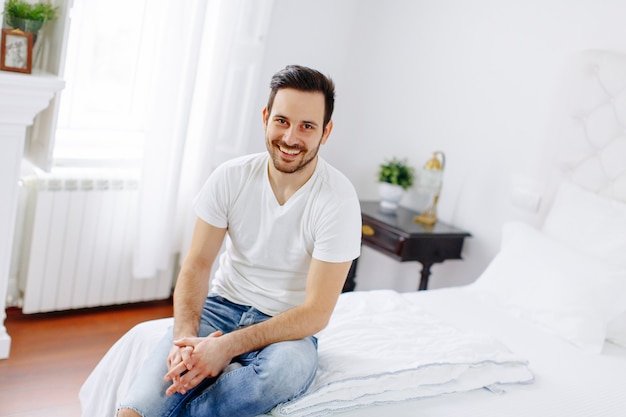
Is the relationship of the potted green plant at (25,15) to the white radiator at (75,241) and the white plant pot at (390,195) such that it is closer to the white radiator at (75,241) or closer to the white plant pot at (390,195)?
the white radiator at (75,241)

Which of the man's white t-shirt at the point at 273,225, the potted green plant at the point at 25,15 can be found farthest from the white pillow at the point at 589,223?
the potted green plant at the point at 25,15

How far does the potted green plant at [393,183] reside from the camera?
11.4 ft

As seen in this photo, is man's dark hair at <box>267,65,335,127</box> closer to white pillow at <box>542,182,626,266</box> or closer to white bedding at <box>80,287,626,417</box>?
→ white bedding at <box>80,287,626,417</box>

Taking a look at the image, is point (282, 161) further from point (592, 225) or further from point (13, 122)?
point (592, 225)

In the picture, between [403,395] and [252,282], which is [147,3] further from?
[403,395]

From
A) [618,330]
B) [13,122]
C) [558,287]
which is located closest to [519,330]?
[558,287]

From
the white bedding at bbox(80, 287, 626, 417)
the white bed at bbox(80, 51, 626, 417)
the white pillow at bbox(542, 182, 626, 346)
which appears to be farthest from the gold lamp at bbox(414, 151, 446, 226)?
the white bedding at bbox(80, 287, 626, 417)

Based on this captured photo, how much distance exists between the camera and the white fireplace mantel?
249cm

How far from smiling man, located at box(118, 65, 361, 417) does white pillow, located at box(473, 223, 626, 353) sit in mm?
1032

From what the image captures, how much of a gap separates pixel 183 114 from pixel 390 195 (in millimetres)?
1039

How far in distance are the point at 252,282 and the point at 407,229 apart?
4.36 ft

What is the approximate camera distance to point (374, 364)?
1.99 m

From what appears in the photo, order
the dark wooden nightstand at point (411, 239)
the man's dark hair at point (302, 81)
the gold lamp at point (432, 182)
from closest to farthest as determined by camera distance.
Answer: the man's dark hair at point (302, 81) → the dark wooden nightstand at point (411, 239) → the gold lamp at point (432, 182)

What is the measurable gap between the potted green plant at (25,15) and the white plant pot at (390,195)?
A: 1671 mm
